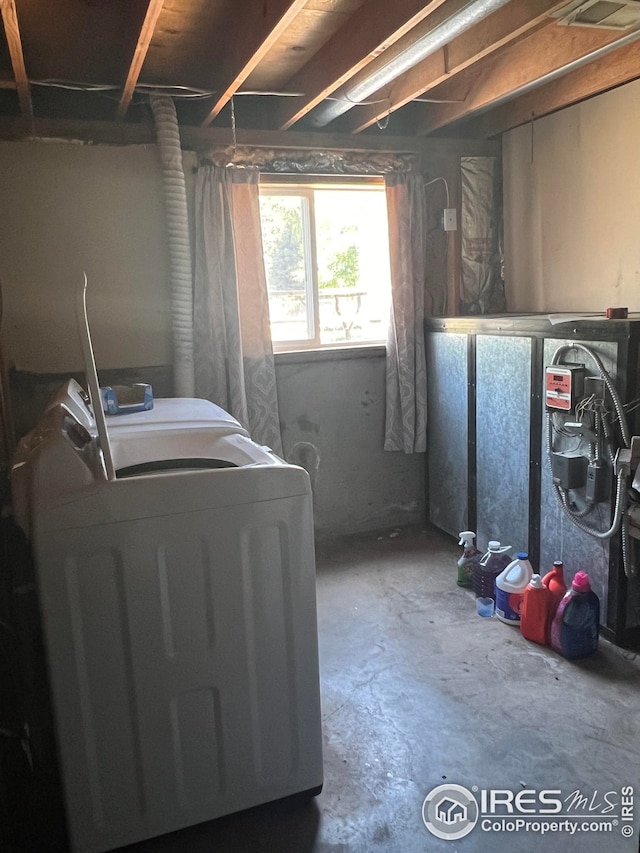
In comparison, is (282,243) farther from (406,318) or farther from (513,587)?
(513,587)

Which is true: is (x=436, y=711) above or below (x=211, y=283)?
below

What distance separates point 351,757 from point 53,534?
3.76 ft

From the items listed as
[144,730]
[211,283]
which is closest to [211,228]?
[211,283]

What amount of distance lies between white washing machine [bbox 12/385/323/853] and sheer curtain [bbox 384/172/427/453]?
2009 mm

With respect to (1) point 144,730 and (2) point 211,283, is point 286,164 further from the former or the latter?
(1) point 144,730

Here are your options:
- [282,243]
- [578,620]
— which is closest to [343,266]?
[282,243]

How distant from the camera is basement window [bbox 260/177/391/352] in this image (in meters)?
3.41

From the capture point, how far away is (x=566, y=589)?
2453mm

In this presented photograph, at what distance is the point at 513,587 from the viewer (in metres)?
2.56

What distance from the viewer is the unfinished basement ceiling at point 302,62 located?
83.7 inches

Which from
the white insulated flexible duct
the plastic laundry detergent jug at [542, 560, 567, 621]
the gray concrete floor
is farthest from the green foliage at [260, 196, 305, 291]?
the plastic laundry detergent jug at [542, 560, 567, 621]

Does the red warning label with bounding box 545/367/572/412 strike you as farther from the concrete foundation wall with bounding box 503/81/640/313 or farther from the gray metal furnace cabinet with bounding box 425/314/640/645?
the concrete foundation wall with bounding box 503/81/640/313

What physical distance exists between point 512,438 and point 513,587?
2.21ft

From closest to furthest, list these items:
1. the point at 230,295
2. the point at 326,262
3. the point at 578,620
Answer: the point at 578,620 < the point at 230,295 < the point at 326,262
